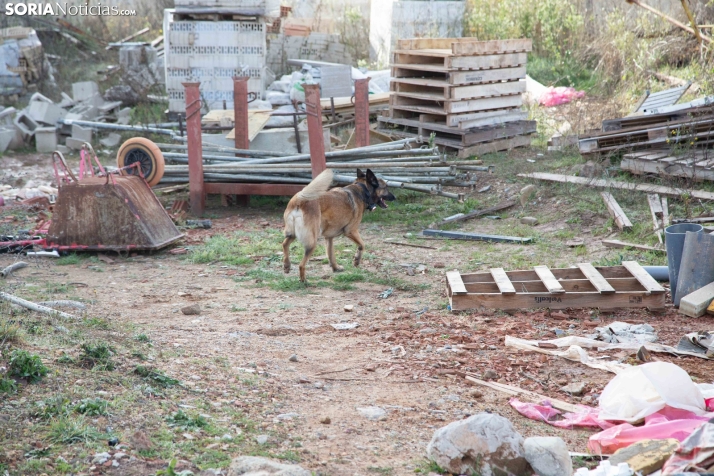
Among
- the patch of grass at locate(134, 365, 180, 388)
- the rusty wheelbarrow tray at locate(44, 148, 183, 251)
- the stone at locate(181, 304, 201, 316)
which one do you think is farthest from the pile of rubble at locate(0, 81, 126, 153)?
the patch of grass at locate(134, 365, 180, 388)

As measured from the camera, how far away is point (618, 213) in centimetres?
927

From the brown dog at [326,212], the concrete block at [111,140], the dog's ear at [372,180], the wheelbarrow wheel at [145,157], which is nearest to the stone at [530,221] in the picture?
the brown dog at [326,212]

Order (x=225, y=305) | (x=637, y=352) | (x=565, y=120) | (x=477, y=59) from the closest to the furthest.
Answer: (x=637, y=352) < (x=225, y=305) < (x=477, y=59) < (x=565, y=120)

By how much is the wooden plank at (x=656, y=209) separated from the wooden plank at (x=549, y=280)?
2.16 m

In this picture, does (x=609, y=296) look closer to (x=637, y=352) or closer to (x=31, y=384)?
(x=637, y=352)

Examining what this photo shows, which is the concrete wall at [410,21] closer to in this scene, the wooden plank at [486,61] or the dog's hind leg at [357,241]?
the wooden plank at [486,61]

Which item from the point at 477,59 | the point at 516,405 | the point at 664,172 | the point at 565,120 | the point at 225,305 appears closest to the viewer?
the point at 516,405

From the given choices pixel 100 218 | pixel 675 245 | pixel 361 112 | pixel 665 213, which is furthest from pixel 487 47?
pixel 100 218

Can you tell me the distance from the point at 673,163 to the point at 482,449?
768 centimetres

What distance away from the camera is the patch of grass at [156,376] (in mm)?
4500

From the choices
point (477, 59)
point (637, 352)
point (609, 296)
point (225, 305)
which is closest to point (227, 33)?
point (477, 59)

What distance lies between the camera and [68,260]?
859 centimetres

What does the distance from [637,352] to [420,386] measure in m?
1.77

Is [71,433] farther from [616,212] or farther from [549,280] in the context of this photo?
[616,212]
